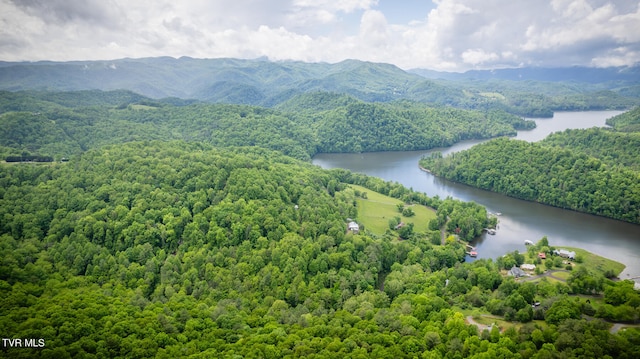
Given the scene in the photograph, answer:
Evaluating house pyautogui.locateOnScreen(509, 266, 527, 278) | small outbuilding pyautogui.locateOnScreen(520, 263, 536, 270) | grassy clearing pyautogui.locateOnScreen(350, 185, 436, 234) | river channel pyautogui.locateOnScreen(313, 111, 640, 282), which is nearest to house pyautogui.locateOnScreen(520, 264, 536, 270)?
small outbuilding pyautogui.locateOnScreen(520, 263, 536, 270)

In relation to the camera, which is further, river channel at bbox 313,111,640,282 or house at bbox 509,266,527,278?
river channel at bbox 313,111,640,282

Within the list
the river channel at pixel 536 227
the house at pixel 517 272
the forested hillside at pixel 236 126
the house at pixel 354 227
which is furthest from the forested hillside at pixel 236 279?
the forested hillside at pixel 236 126

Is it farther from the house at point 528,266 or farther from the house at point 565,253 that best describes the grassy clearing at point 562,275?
the house at point 565,253

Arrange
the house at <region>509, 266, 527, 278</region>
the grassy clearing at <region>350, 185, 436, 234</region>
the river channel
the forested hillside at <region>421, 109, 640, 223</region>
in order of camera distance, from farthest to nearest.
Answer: the forested hillside at <region>421, 109, 640, 223</region> < the grassy clearing at <region>350, 185, 436, 234</region> < the river channel < the house at <region>509, 266, 527, 278</region>

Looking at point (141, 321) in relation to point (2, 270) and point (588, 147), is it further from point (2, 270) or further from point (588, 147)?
point (588, 147)

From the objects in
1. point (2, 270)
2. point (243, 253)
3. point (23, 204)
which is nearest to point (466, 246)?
point (243, 253)

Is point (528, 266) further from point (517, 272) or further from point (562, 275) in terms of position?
point (562, 275)

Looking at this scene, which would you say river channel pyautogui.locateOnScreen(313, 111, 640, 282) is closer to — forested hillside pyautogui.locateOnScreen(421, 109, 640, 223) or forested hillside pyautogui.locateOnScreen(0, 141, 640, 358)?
forested hillside pyautogui.locateOnScreen(421, 109, 640, 223)
